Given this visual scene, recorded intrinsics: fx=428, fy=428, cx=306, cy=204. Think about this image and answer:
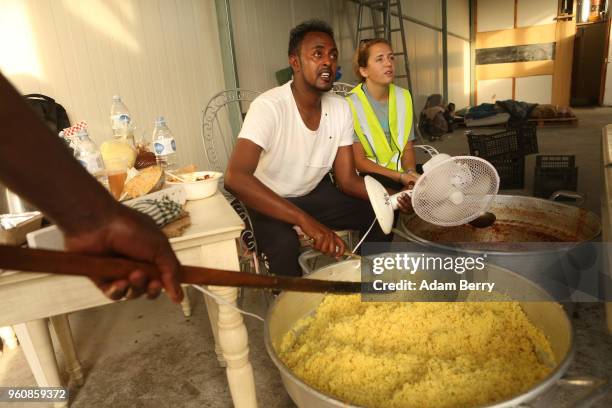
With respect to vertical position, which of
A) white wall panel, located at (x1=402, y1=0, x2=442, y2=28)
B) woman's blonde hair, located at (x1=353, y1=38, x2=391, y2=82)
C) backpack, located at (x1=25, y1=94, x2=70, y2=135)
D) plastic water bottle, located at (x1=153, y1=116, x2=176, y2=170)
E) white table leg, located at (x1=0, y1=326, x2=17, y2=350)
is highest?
white wall panel, located at (x1=402, y1=0, x2=442, y2=28)

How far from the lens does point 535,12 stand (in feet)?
35.6

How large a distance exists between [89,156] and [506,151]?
150 inches

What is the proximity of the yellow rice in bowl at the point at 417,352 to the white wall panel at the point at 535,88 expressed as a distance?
11823 millimetres

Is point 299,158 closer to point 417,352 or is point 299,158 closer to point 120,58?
point 417,352

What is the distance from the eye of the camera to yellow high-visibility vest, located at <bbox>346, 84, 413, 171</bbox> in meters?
2.59

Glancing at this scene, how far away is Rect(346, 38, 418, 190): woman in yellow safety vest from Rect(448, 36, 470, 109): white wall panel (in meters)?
8.33

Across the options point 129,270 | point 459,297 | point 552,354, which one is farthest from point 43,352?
point 552,354

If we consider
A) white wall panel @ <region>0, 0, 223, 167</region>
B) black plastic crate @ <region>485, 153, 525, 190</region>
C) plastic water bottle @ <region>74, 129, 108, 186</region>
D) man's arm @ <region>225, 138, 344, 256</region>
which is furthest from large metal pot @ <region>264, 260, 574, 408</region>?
black plastic crate @ <region>485, 153, 525, 190</region>

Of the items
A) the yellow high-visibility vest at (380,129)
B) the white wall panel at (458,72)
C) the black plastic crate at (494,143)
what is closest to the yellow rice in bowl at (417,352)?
the yellow high-visibility vest at (380,129)

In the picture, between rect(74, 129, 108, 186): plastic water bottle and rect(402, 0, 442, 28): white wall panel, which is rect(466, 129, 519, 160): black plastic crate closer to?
rect(74, 129, 108, 186): plastic water bottle

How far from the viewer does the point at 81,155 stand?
1.62m

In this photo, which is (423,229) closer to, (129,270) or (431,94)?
(129,270)

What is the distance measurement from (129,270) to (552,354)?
1042 mm

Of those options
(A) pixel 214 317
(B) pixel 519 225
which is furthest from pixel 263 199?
(B) pixel 519 225
